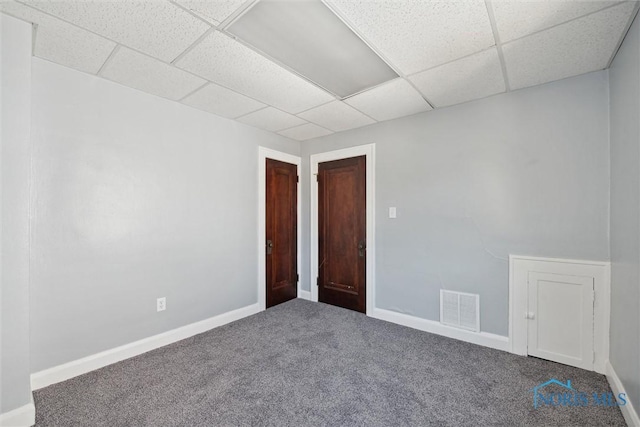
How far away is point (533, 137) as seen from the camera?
7.82ft

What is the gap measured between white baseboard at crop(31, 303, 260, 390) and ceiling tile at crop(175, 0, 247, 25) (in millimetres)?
2665

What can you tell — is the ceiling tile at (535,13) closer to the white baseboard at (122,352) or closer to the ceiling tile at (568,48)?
the ceiling tile at (568,48)

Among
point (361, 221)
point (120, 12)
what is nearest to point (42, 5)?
point (120, 12)

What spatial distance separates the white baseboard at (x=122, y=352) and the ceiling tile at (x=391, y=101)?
9.10 ft

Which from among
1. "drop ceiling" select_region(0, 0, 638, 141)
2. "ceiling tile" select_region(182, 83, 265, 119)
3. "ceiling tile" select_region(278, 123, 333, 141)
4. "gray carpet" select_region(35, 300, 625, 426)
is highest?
"drop ceiling" select_region(0, 0, 638, 141)

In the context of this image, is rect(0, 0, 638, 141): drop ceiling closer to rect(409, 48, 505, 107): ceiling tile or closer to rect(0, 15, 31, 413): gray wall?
rect(409, 48, 505, 107): ceiling tile

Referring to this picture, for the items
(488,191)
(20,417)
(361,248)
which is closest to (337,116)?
(361,248)

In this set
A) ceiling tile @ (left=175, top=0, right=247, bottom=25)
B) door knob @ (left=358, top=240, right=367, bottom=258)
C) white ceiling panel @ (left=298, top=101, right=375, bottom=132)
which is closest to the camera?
ceiling tile @ (left=175, top=0, right=247, bottom=25)

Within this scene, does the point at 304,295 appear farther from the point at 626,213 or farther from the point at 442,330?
the point at 626,213

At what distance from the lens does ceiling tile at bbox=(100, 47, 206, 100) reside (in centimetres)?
198

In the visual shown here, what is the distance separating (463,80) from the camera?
7.50ft

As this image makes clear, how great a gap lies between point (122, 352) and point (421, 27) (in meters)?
3.40

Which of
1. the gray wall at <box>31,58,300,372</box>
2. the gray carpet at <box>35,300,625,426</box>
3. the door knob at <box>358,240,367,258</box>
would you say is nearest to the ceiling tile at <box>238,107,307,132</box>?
the gray wall at <box>31,58,300,372</box>

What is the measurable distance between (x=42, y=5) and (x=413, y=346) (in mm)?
3634
